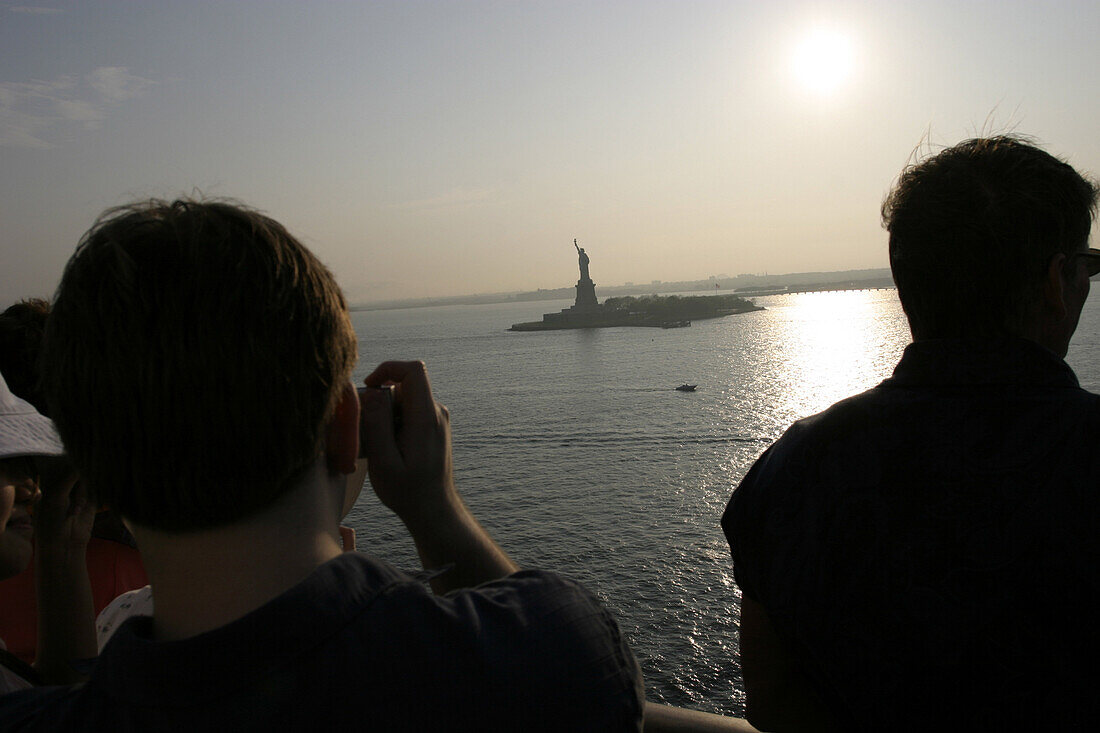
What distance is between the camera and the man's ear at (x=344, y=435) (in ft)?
2.73

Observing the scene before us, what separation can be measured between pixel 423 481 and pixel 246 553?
25cm

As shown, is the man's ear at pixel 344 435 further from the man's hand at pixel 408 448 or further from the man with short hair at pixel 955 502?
the man with short hair at pixel 955 502

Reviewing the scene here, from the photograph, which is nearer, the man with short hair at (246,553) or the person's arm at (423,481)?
the man with short hair at (246,553)

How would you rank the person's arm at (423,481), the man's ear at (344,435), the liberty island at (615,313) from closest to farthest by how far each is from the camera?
the man's ear at (344,435) → the person's arm at (423,481) → the liberty island at (615,313)

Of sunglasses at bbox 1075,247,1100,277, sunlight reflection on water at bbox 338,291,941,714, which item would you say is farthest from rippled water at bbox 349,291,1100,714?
sunglasses at bbox 1075,247,1100,277

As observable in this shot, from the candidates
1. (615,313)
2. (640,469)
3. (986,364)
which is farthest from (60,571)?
(615,313)

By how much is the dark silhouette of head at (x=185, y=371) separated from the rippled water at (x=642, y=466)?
1042 centimetres

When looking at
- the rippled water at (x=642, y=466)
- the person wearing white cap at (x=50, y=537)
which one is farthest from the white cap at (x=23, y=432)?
the rippled water at (x=642, y=466)

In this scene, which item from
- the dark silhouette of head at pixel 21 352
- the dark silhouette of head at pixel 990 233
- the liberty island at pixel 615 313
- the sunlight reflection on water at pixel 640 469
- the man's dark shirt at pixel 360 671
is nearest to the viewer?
the man's dark shirt at pixel 360 671

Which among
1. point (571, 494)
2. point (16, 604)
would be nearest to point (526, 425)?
point (571, 494)

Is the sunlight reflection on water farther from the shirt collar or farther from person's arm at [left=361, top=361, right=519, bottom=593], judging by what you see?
person's arm at [left=361, top=361, right=519, bottom=593]

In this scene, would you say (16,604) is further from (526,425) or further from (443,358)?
(443,358)

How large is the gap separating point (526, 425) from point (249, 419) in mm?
25777

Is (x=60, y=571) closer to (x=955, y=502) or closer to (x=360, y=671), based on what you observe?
(x=360, y=671)
